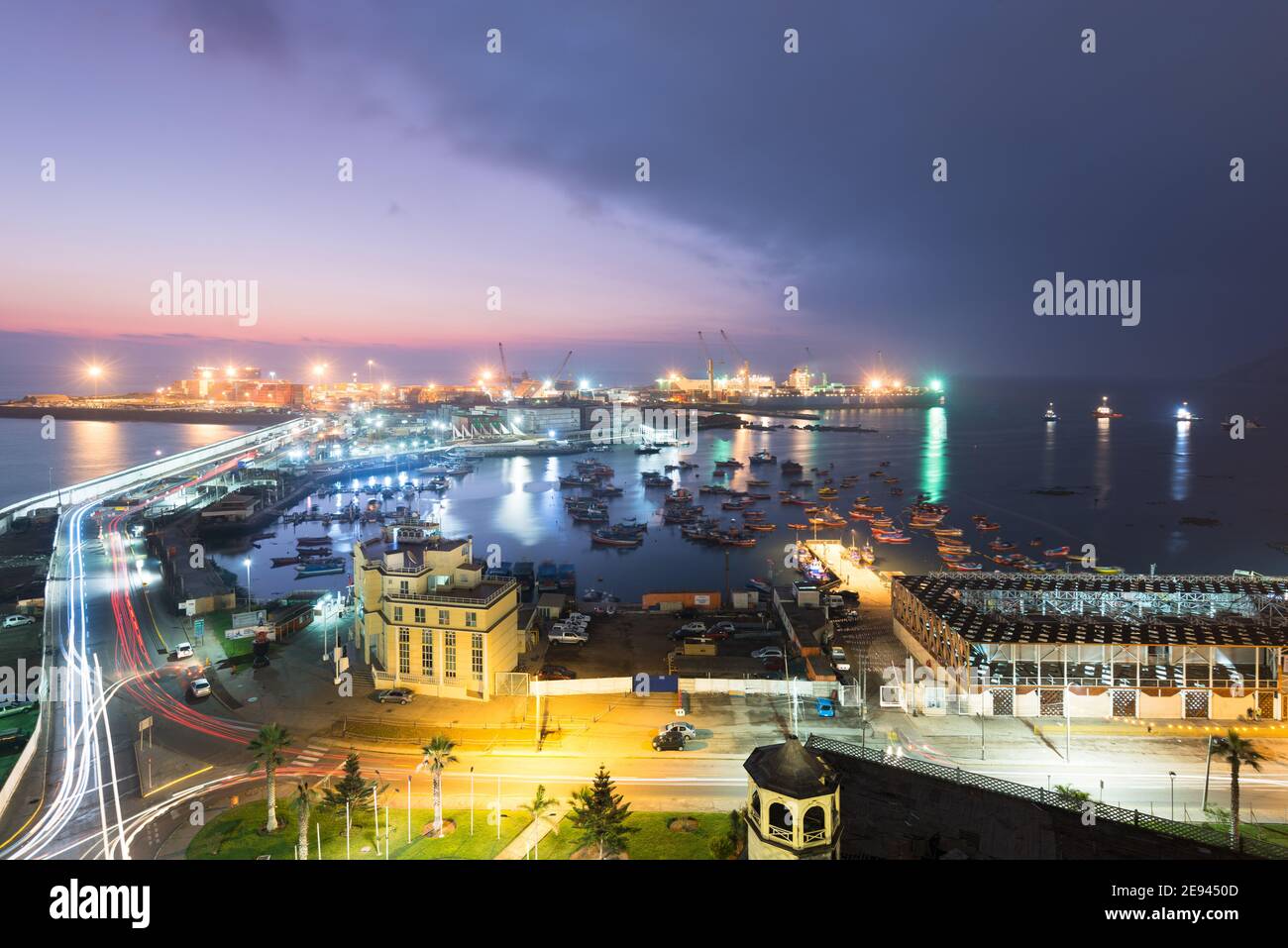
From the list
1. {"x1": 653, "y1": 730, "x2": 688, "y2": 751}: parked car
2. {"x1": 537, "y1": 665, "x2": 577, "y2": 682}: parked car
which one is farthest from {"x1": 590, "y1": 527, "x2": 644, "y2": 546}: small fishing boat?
{"x1": 653, "y1": 730, "x2": 688, "y2": 751}: parked car

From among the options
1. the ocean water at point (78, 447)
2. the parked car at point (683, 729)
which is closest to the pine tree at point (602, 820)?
the parked car at point (683, 729)

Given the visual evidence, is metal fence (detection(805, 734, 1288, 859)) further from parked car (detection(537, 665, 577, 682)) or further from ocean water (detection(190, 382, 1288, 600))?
ocean water (detection(190, 382, 1288, 600))

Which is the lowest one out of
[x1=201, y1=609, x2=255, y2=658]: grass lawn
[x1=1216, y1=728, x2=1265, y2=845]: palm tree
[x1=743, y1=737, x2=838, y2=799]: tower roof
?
[x1=201, y1=609, x2=255, y2=658]: grass lawn

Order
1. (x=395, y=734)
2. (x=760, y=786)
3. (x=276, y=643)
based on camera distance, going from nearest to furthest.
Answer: (x=760, y=786) < (x=395, y=734) < (x=276, y=643)

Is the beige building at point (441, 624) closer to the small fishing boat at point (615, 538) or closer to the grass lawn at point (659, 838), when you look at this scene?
the grass lawn at point (659, 838)

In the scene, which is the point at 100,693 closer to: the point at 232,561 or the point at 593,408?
the point at 232,561

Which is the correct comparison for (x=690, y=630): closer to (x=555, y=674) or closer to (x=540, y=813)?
(x=555, y=674)

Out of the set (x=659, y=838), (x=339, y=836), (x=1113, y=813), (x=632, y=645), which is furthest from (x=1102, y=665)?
(x=339, y=836)
